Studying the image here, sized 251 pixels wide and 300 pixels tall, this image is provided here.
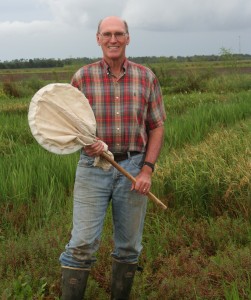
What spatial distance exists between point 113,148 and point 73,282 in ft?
2.69

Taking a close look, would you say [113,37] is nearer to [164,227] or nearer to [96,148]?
[96,148]

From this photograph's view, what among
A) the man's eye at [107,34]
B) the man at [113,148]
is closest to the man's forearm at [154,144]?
the man at [113,148]

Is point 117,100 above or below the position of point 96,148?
above

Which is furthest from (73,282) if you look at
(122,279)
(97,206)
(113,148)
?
(113,148)

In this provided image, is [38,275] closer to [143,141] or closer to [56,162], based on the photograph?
[143,141]

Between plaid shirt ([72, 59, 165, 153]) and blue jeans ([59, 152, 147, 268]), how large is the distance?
0.46ft

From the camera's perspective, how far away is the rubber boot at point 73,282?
2899 millimetres

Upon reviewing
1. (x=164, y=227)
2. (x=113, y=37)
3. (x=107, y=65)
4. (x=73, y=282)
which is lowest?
(x=164, y=227)

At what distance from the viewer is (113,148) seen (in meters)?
2.85

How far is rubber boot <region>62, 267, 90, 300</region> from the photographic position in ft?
9.51

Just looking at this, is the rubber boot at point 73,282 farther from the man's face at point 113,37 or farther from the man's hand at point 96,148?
the man's face at point 113,37

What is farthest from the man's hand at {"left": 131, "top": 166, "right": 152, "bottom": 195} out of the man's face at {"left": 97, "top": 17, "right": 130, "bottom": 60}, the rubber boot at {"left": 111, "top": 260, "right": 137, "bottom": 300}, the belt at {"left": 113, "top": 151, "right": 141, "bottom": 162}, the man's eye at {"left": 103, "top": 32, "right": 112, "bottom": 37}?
the man's eye at {"left": 103, "top": 32, "right": 112, "bottom": 37}

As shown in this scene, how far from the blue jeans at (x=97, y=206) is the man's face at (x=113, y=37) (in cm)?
59

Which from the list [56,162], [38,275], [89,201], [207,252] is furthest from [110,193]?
[56,162]
